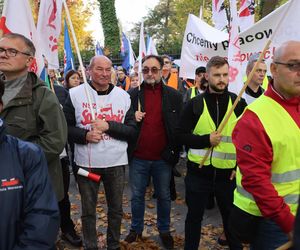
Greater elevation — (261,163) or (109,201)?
(261,163)

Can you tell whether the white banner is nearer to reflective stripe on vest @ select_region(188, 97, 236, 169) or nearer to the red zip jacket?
reflective stripe on vest @ select_region(188, 97, 236, 169)

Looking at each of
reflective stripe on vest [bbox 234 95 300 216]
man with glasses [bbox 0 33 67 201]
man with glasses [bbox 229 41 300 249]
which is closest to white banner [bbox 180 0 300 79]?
man with glasses [bbox 229 41 300 249]

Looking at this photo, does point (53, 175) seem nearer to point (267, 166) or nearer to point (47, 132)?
point (47, 132)

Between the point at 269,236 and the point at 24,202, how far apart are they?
1.53m

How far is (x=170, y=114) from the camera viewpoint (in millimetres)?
4320

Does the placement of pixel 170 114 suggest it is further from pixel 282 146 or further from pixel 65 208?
pixel 282 146

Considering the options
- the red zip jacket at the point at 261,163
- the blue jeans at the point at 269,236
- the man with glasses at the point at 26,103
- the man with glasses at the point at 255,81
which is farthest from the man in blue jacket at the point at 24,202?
the man with glasses at the point at 255,81

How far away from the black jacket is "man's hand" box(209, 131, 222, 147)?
819 millimetres

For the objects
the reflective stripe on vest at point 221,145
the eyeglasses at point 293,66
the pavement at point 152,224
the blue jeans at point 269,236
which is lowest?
the pavement at point 152,224

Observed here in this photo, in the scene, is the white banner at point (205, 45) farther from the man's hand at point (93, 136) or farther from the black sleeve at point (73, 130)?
the black sleeve at point (73, 130)

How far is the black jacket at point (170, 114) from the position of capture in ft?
14.1

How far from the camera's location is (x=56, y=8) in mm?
4262

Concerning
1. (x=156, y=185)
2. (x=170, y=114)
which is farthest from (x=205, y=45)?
(x=156, y=185)

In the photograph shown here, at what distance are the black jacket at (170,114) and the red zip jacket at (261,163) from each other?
199cm
